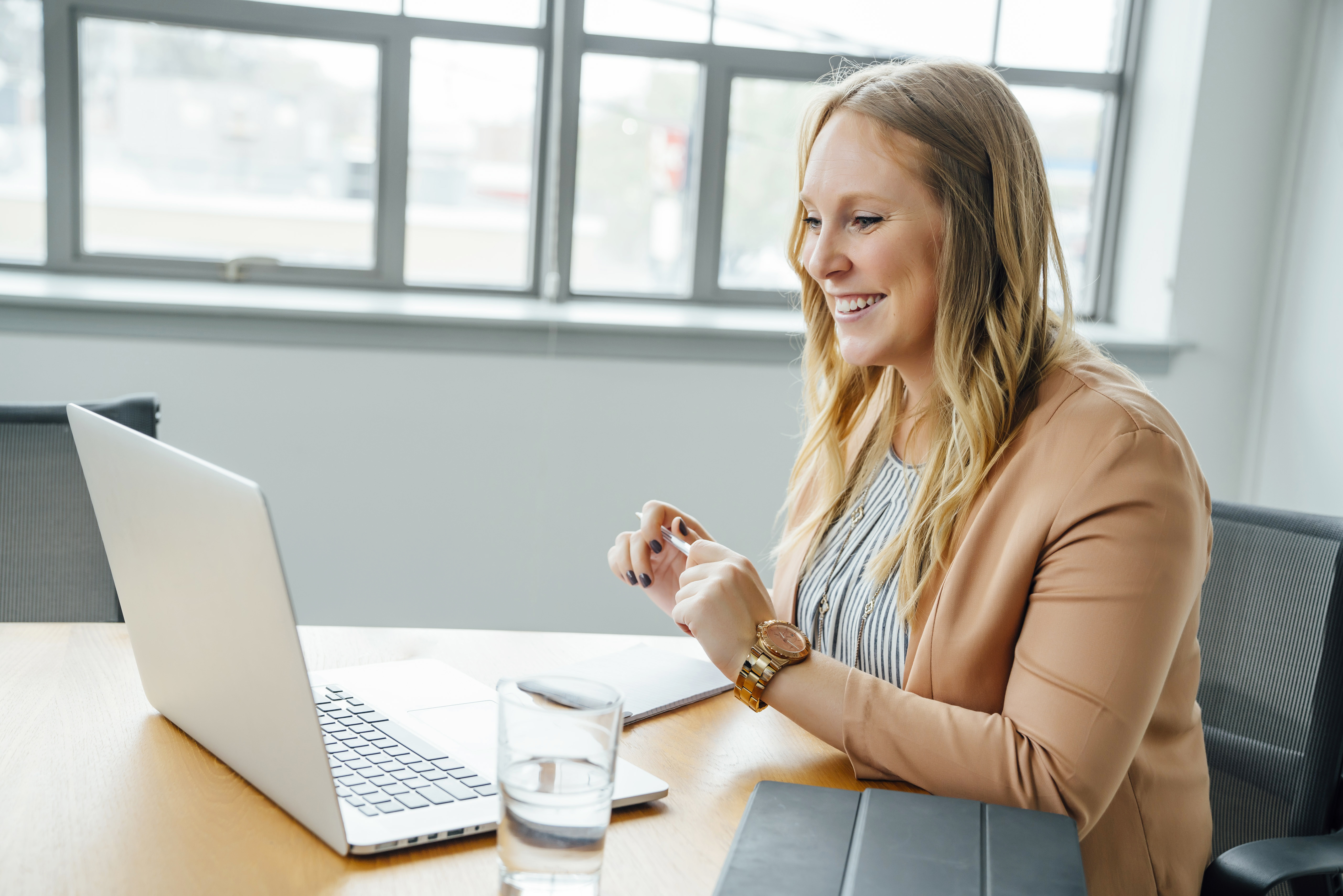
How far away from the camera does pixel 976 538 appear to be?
3.30ft

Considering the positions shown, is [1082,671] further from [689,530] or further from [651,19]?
[651,19]

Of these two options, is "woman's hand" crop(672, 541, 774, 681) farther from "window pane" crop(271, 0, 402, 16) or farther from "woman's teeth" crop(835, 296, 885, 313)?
"window pane" crop(271, 0, 402, 16)

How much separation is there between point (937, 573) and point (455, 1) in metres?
2.16

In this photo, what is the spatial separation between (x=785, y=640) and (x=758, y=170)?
6.94ft

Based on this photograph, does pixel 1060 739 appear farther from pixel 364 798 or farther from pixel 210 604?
pixel 210 604

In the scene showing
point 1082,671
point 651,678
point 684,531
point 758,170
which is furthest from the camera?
point 758,170

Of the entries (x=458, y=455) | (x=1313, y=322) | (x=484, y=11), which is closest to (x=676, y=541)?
(x=458, y=455)

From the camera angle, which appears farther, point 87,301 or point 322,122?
point 322,122

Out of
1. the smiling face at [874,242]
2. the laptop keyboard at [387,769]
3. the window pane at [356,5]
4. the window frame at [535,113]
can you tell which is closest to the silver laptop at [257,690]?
the laptop keyboard at [387,769]

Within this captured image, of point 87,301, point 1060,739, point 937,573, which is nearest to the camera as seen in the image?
point 1060,739

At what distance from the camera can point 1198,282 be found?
9.43 ft

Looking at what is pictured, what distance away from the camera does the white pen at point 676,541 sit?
1113 millimetres

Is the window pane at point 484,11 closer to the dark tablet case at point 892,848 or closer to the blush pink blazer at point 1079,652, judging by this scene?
the blush pink blazer at point 1079,652

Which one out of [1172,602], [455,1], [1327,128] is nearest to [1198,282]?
[1327,128]
